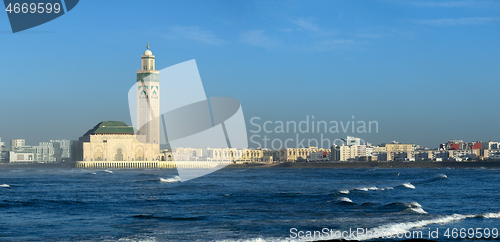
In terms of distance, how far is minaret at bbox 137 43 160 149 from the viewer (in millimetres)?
173125

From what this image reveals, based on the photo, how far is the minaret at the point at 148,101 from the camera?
173 metres

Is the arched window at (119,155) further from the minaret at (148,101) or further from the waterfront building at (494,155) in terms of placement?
the waterfront building at (494,155)

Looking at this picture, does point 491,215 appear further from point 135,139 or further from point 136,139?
point 136,139

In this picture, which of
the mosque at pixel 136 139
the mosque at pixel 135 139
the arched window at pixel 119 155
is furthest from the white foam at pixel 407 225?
the arched window at pixel 119 155

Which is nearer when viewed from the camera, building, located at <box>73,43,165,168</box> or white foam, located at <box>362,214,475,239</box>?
white foam, located at <box>362,214,475,239</box>

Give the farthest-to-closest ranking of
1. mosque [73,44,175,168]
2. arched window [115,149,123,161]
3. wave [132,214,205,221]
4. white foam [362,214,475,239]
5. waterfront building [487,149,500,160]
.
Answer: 1. waterfront building [487,149,500,160]
2. arched window [115,149,123,161]
3. mosque [73,44,175,168]
4. wave [132,214,205,221]
5. white foam [362,214,475,239]

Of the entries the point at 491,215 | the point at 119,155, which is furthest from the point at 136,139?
the point at 491,215

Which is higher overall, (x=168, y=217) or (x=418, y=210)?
(x=418, y=210)

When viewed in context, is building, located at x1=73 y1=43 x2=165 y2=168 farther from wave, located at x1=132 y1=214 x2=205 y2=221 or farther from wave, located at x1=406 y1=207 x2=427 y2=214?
wave, located at x1=406 y1=207 x2=427 y2=214

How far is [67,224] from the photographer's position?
97.1 ft

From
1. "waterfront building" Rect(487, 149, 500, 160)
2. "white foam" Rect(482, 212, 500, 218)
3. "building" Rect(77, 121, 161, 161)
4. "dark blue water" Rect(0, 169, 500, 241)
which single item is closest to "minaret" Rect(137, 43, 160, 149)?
"building" Rect(77, 121, 161, 161)

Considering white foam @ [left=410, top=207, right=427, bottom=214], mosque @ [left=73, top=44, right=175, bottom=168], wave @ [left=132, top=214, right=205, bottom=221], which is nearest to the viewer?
wave @ [left=132, top=214, right=205, bottom=221]

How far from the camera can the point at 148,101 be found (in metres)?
172

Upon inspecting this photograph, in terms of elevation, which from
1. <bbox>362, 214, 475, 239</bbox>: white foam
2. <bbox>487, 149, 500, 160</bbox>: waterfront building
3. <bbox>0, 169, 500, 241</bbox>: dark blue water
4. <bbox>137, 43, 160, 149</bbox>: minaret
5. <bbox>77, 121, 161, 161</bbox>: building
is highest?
<bbox>137, 43, 160, 149</bbox>: minaret
